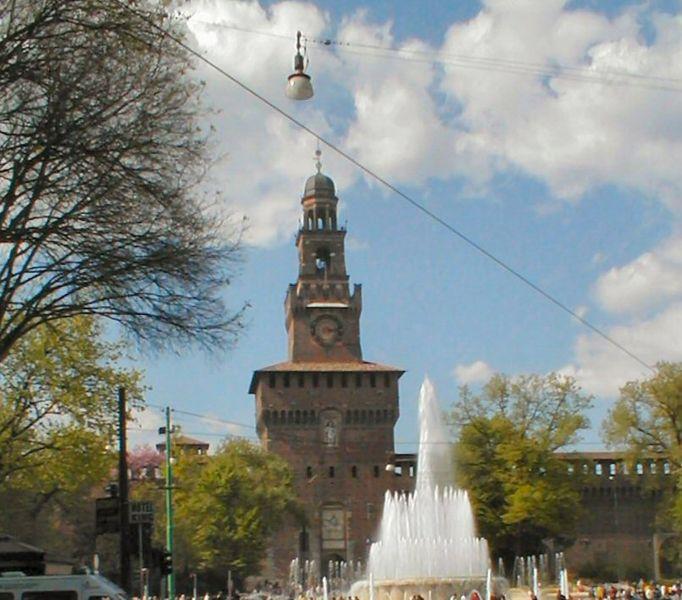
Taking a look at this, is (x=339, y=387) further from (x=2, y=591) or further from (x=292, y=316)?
(x=2, y=591)

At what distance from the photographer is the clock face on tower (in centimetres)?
8400

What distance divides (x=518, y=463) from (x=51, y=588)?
159 feet

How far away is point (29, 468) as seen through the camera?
3291 cm

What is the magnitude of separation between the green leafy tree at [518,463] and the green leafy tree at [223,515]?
432 inches

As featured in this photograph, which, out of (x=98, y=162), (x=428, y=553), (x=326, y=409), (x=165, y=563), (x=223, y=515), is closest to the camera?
(x=98, y=162)

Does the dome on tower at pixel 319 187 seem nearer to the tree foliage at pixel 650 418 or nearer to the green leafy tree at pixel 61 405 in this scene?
the tree foliage at pixel 650 418

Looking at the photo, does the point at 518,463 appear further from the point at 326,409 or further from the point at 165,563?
the point at 165,563

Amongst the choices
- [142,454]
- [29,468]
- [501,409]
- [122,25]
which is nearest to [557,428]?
[501,409]

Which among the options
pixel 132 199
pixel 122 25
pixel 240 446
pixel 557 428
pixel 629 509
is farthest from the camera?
pixel 629 509

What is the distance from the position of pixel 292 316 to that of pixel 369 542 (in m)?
16.0

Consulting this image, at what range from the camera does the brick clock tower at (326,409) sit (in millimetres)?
78438

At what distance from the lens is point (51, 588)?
19.5 meters

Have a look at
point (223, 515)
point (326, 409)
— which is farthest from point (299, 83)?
point (326, 409)

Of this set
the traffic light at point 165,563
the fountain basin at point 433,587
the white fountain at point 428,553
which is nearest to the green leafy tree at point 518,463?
the white fountain at point 428,553
